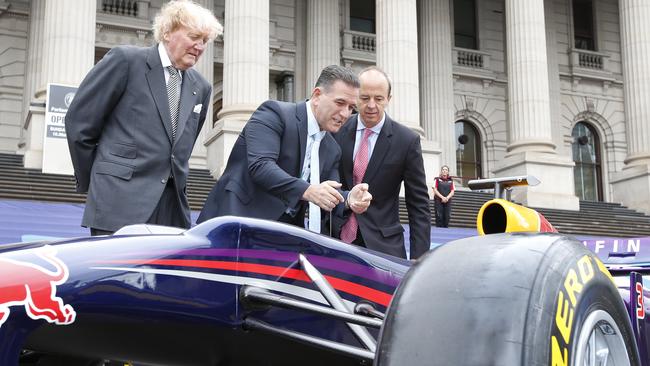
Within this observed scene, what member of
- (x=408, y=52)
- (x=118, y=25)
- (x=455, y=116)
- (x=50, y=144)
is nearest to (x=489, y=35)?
(x=455, y=116)

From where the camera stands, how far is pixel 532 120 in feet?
74.8

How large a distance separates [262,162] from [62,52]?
1623cm

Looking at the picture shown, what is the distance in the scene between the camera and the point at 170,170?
11.3 feet

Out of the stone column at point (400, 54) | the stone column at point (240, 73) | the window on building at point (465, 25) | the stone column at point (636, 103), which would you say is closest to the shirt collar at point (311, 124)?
the stone column at point (240, 73)

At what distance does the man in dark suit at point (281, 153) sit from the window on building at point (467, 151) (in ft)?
82.6

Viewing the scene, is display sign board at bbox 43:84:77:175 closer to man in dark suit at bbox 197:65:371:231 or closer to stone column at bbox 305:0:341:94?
stone column at bbox 305:0:341:94

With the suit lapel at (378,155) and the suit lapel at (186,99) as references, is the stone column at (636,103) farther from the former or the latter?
the suit lapel at (186,99)

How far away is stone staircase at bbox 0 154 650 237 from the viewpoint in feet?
49.1

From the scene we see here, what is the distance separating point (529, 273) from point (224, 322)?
2.64ft

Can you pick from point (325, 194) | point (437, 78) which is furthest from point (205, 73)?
point (325, 194)

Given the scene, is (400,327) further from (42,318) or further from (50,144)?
(50,144)

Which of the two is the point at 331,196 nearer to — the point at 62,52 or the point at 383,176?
the point at 383,176

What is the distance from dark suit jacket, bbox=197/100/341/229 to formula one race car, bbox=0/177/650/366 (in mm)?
1273

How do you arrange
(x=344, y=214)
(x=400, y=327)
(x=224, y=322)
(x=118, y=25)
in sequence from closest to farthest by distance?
1. (x=400, y=327)
2. (x=224, y=322)
3. (x=344, y=214)
4. (x=118, y=25)
